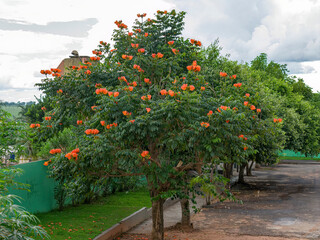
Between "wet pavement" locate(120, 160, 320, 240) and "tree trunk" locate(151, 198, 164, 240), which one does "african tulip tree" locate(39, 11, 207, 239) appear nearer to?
"tree trunk" locate(151, 198, 164, 240)

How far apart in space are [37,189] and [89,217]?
195 cm

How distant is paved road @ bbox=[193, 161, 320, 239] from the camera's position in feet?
44.8

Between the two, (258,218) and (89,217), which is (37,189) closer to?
(89,217)

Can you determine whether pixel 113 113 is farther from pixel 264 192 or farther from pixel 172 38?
pixel 264 192

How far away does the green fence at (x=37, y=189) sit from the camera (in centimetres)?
1219

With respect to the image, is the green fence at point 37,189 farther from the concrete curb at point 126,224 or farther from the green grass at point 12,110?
the concrete curb at point 126,224

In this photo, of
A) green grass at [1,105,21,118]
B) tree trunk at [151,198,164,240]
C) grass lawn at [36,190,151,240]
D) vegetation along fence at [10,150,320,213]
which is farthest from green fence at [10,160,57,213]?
tree trunk at [151,198,164,240]

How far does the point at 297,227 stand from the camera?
14.1 meters

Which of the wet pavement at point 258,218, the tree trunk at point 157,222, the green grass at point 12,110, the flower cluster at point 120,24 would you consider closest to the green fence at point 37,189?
the green grass at point 12,110

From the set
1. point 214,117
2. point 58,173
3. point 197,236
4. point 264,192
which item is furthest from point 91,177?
point 264,192

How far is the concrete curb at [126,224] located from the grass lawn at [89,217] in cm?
19

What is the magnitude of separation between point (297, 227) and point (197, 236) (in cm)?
408

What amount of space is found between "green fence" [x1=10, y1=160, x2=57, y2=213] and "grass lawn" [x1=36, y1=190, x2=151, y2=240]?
1.16ft

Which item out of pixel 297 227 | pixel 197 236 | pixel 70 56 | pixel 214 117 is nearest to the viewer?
pixel 214 117
